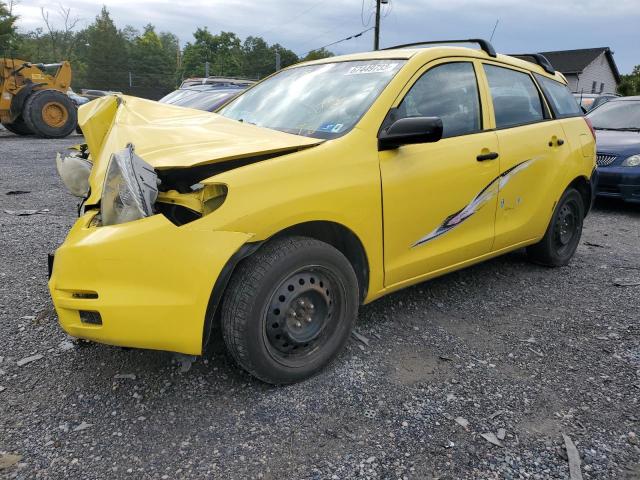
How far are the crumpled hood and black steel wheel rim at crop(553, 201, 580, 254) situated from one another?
2.74 meters

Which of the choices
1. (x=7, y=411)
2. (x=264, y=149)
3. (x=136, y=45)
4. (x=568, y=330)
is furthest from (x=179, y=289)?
(x=136, y=45)

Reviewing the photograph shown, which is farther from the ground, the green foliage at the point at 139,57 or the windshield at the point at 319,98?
the green foliage at the point at 139,57

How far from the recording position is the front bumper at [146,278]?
2.31 meters

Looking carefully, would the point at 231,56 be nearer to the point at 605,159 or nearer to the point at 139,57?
the point at 139,57

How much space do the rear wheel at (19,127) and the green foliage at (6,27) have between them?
29.8 metres

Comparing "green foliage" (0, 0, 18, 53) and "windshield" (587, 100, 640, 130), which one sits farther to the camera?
"green foliage" (0, 0, 18, 53)

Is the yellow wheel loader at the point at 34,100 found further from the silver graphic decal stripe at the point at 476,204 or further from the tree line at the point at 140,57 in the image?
the tree line at the point at 140,57

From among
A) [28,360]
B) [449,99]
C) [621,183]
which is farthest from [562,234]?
[28,360]

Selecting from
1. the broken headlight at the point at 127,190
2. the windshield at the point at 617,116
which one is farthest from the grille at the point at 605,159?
the broken headlight at the point at 127,190

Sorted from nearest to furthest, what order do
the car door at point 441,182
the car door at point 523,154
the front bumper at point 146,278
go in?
the front bumper at point 146,278, the car door at point 441,182, the car door at point 523,154

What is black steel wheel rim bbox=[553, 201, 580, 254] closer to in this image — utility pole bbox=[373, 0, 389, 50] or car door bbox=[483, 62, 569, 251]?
car door bbox=[483, 62, 569, 251]

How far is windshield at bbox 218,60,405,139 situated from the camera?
3127mm

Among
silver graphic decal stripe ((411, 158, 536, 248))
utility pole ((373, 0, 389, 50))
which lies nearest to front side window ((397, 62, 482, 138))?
silver graphic decal stripe ((411, 158, 536, 248))

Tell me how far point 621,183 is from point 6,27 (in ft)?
150
